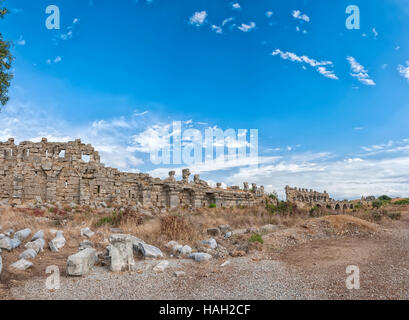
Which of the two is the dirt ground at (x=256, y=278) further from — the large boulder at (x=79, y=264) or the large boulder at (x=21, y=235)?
the large boulder at (x=21, y=235)

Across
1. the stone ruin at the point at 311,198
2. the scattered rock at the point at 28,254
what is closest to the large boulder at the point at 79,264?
the scattered rock at the point at 28,254

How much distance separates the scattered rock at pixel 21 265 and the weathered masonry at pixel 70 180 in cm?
1204

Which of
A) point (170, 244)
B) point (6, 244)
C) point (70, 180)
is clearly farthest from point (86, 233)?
point (70, 180)

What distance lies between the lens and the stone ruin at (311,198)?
126ft

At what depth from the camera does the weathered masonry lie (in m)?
17.1

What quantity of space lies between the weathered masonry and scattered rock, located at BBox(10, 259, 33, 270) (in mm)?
12036

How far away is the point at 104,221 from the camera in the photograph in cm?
1195

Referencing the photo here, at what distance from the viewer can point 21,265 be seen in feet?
19.7

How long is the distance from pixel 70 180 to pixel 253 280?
15.4 metres

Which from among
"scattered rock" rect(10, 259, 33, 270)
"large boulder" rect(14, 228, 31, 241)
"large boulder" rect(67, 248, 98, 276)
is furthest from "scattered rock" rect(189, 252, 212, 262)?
"large boulder" rect(14, 228, 31, 241)

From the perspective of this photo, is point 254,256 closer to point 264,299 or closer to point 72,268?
point 264,299

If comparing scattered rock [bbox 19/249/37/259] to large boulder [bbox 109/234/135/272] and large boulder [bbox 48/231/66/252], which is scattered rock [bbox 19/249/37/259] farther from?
large boulder [bbox 109/234/135/272]

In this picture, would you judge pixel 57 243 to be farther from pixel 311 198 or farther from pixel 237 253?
pixel 311 198
